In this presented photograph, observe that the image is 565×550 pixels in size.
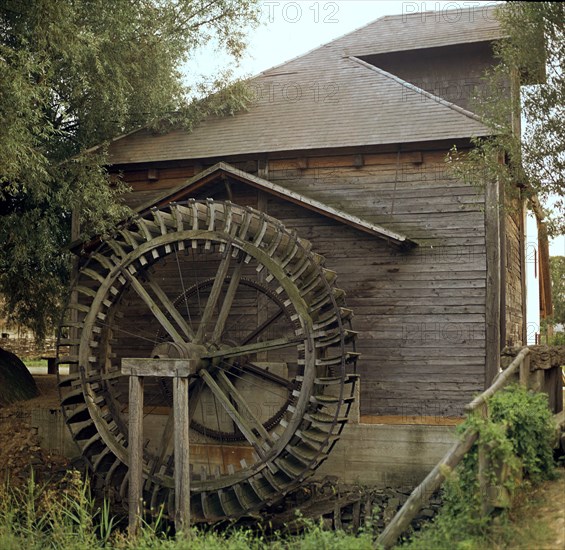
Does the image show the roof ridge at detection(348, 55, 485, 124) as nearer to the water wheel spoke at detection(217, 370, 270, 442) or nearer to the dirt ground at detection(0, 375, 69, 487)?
the water wheel spoke at detection(217, 370, 270, 442)

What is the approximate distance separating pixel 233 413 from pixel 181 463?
1.15 metres

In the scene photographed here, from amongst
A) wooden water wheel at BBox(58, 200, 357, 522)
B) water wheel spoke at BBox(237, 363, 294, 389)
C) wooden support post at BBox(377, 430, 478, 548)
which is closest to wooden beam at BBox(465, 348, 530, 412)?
wooden support post at BBox(377, 430, 478, 548)

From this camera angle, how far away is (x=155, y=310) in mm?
10242

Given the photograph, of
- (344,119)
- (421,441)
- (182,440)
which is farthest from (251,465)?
(344,119)

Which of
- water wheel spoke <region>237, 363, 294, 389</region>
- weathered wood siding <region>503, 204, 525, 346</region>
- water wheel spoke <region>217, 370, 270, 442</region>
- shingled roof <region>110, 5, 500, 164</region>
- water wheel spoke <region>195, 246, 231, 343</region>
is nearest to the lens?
water wheel spoke <region>217, 370, 270, 442</region>

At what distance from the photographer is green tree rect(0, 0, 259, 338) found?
10070mm

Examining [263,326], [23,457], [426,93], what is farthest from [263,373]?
[426,93]

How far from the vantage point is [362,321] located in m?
10.7

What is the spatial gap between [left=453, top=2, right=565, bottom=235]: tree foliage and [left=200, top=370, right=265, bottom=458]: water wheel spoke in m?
4.22

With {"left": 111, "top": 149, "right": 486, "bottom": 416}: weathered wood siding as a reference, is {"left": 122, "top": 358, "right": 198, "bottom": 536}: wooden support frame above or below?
below

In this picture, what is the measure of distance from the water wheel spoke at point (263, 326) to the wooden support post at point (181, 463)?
205 cm

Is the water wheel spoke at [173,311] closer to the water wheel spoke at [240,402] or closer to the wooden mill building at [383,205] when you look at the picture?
the water wheel spoke at [240,402]

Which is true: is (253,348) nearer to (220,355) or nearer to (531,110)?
(220,355)

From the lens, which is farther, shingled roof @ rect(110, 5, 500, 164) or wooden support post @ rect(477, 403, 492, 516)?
shingled roof @ rect(110, 5, 500, 164)
